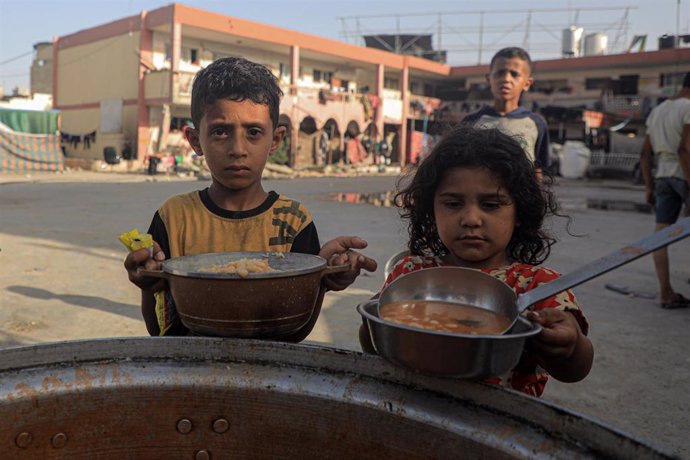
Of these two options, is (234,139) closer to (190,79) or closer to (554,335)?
(554,335)

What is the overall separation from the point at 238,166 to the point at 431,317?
77cm

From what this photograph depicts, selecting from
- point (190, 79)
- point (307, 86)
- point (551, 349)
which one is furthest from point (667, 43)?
point (551, 349)

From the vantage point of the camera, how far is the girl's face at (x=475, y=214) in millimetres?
1349

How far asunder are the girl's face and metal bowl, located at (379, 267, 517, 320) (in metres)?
0.25

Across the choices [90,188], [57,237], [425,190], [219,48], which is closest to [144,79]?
[219,48]

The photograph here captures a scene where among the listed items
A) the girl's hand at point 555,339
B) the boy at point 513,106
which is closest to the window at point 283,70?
the boy at point 513,106

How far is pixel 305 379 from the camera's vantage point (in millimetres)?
980

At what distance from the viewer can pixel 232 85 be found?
1.53 meters

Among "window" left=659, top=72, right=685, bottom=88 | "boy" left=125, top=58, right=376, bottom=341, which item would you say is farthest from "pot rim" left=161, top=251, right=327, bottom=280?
"window" left=659, top=72, right=685, bottom=88

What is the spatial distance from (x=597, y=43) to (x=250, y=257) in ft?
106

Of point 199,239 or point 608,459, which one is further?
point 199,239

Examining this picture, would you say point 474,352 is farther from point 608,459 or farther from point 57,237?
point 57,237

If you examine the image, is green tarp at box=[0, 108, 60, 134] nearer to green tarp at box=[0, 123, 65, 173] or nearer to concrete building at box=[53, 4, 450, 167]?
green tarp at box=[0, 123, 65, 173]

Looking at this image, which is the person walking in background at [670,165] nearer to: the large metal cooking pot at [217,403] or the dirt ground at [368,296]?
the dirt ground at [368,296]
